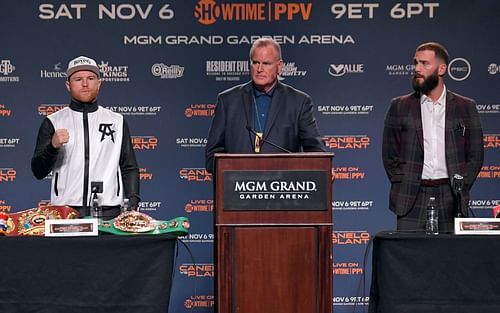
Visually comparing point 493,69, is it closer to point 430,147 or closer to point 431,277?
point 430,147

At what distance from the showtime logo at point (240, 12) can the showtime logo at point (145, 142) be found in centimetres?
102

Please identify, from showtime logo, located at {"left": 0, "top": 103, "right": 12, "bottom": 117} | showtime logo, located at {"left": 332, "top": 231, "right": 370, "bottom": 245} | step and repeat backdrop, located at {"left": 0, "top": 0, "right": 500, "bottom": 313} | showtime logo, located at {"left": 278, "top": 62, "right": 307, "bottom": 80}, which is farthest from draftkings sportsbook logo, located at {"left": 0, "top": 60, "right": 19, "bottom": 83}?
showtime logo, located at {"left": 332, "top": 231, "right": 370, "bottom": 245}

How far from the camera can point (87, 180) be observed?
4.70m

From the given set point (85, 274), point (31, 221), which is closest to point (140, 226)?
point (85, 274)

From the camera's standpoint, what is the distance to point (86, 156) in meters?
4.72

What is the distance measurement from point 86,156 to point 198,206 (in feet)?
Result: 7.43

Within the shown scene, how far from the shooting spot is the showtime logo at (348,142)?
693cm

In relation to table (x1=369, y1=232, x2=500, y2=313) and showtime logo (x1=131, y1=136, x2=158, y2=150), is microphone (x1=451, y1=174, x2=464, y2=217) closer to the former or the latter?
table (x1=369, y1=232, x2=500, y2=313)

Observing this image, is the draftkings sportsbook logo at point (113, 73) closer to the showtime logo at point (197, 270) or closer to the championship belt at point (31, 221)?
the showtime logo at point (197, 270)

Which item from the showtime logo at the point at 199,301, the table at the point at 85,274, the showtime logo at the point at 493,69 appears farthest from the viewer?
the showtime logo at the point at 493,69

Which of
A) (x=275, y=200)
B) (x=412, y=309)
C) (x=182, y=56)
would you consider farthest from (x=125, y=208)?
(x=182, y=56)

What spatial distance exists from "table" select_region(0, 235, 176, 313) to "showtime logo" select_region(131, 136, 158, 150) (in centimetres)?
294

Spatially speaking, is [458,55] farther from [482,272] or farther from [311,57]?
[482,272]

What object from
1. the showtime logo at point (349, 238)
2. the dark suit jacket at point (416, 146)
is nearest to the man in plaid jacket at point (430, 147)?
the dark suit jacket at point (416, 146)
